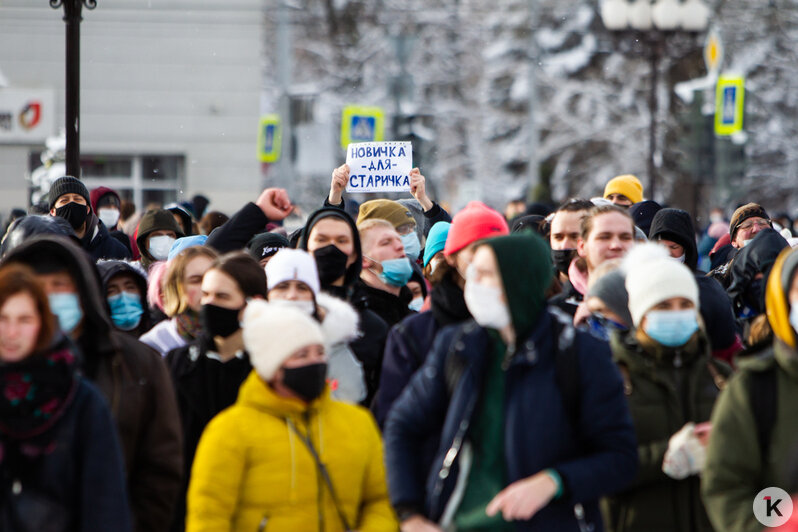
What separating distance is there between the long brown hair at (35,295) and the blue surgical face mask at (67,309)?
1.49ft

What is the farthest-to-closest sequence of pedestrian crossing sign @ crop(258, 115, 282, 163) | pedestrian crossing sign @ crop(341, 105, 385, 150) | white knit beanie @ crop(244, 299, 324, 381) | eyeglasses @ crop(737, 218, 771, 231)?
1. pedestrian crossing sign @ crop(258, 115, 282, 163)
2. pedestrian crossing sign @ crop(341, 105, 385, 150)
3. eyeglasses @ crop(737, 218, 771, 231)
4. white knit beanie @ crop(244, 299, 324, 381)

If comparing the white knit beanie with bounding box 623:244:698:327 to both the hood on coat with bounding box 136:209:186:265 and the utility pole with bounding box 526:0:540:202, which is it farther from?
the utility pole with bounding box 526:0:540:202

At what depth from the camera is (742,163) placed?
72.6 feet

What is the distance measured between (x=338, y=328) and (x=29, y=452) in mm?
1668

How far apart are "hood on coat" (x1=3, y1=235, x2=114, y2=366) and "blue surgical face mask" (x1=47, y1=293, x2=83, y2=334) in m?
0.02

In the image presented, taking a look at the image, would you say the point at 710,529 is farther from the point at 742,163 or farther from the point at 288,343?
the point at 742,163

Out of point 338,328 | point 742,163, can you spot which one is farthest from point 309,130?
point 338,328

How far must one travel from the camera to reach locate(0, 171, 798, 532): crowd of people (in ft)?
13.4

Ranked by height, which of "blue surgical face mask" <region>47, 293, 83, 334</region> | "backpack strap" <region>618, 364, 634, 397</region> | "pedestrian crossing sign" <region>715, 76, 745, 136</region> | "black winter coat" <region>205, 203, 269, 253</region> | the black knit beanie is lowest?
"backpack strap" <region>618, 364, 634, 397</region>

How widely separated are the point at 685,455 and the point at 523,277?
976 millimetres

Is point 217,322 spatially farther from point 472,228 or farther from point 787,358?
point 787,358

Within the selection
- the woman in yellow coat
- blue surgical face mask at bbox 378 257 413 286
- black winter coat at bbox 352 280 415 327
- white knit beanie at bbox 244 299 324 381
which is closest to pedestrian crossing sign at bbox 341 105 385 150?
black winter coat at bbox 352 280 415 327

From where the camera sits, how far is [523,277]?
4.16 metres

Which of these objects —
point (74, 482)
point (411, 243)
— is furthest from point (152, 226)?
point (74, 482)
